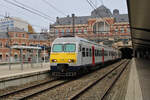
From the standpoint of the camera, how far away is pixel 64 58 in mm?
13438

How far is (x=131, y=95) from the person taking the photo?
750cm

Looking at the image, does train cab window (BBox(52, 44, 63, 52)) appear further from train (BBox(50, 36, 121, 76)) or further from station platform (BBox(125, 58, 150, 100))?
station platform (BBox(125, 58, 150, 100))

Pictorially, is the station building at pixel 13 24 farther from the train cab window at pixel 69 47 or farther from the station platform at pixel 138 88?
the station platform at pixel 138 88

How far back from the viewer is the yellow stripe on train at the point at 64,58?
13266mm

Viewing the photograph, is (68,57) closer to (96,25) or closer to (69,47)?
(69,47)

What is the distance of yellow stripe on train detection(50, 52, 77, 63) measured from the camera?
13.3m

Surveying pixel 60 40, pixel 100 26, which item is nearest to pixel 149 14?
pixel 60 40

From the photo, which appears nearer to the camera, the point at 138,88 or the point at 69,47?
the point at 138,88

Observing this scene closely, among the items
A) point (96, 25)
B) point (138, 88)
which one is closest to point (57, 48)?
point (138, 88)

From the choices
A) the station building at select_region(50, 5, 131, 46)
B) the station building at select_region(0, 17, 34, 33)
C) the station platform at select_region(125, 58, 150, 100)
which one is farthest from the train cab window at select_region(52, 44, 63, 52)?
the station building at select_region(0, 17, 34, 33)

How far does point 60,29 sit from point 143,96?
227 feet

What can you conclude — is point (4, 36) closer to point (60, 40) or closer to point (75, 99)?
point (60, 40)

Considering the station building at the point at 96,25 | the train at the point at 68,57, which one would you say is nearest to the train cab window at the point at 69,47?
the train at the point at 68,57

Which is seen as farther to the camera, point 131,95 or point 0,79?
point 0,79
